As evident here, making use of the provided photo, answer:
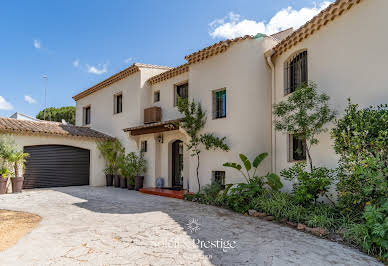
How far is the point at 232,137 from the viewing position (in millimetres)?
10648

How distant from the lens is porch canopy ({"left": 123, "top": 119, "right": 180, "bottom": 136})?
12264mm

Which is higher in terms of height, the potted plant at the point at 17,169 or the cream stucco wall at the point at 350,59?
the cream stucco wall at the point at 350,59

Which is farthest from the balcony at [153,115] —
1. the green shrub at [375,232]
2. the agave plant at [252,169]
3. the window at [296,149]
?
the green shrub at [375,232]

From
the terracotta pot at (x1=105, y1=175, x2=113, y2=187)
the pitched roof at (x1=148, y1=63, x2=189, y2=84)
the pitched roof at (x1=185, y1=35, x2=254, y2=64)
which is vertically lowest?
the terracotta pot at (x1=105, y1=175, x2=113, y2=187)

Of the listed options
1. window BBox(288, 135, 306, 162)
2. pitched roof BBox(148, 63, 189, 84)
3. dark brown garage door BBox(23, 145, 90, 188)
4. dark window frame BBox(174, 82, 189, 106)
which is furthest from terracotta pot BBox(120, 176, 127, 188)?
window BBox(288, 135, 306, 162)

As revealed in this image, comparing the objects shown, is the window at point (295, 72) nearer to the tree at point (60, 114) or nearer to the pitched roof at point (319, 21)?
the pitched roof at point (319, 21)

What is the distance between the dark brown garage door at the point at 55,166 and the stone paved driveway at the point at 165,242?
21.8ft

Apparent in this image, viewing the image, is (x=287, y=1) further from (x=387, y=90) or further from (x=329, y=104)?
(x=387, y=90)

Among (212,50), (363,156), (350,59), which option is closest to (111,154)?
(212,50)

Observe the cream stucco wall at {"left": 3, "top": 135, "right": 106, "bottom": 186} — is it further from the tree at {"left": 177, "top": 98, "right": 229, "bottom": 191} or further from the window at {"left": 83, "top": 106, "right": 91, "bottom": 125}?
the tree at {"left": 177, "top": 98, "right": 229, "bottom": 191}

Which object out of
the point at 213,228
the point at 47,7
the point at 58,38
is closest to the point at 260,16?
the point at 213,228

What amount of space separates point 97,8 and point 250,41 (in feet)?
29.7

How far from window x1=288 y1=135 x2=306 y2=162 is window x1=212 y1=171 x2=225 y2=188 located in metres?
2.90

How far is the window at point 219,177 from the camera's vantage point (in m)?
11.1
